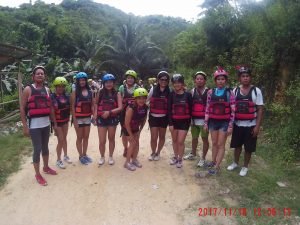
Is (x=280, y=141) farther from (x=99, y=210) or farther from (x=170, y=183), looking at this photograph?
(x=99, y=210)

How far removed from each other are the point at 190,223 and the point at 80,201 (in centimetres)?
161

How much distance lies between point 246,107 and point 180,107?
1.09m

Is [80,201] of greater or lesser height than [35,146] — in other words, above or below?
below

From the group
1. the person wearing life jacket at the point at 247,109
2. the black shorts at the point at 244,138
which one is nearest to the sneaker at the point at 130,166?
the black shorts at the point at 244,138

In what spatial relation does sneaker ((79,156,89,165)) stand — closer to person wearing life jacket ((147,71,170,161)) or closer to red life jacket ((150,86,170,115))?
person wearing life jacket ((147,71,170,161))

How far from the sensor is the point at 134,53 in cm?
2552

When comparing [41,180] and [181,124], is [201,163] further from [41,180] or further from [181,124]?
[41,180]

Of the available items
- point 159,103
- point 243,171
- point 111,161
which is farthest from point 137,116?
point 243,171

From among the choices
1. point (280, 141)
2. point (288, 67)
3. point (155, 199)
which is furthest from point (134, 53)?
point (155, 199)

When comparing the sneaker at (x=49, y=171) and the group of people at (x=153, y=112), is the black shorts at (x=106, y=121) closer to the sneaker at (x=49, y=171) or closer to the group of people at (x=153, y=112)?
the group of people at (x=153, y=112)

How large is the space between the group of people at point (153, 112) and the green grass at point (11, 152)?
87 centimetres

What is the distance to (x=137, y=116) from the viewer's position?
5.55 metres

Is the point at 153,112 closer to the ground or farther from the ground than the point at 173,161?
farther from the ground

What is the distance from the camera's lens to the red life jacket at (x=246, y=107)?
5.09 meters
